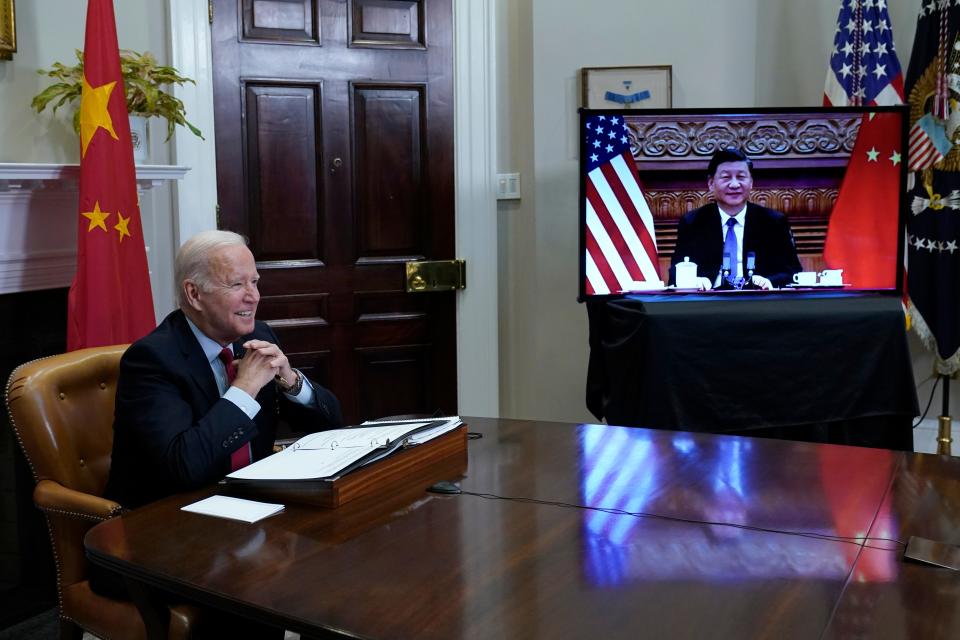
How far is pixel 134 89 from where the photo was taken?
3186 mm

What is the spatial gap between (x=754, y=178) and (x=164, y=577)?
9.10 feet

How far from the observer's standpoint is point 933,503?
1.63 meters

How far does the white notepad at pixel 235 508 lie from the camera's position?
62.5 inches

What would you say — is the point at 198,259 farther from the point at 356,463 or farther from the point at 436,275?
the point at 436,275

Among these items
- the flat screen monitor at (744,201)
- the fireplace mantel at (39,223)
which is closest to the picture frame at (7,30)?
the fireplace mantel at (39,223)

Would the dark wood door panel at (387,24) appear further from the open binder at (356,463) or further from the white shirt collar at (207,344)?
the open binder at (356,463)

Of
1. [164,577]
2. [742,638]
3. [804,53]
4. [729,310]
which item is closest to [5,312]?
[164,577]

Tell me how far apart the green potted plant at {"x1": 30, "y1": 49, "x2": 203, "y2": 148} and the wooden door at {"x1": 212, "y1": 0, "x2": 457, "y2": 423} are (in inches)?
21.6

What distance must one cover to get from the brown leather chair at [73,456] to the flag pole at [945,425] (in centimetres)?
316

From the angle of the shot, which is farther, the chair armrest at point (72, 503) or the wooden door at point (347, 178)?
the wooden door at point (347, 178)

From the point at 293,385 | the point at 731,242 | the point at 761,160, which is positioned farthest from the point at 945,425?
the point at 293,385

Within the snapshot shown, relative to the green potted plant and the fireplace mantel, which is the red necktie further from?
the green potted plant

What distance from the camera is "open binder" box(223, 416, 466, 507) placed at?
1648mm

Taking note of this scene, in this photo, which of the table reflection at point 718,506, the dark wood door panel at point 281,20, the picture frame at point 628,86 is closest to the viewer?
the table reflection at point 718,506
